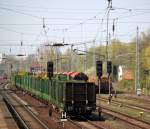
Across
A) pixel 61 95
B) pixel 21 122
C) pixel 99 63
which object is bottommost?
pixel 21 122

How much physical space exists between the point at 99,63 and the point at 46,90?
→ 8.09m

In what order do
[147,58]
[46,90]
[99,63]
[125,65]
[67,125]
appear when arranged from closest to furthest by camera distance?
[67,125] < [46,90] < [99,63] < [147,58] < [125,65]

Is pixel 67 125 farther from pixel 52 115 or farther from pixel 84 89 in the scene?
pixel 52 115

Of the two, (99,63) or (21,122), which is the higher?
(99,63)

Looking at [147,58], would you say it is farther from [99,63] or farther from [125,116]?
[125,116]

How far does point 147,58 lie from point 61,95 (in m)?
59.7

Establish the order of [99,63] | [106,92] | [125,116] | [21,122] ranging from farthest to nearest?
1. [106,92]
2. [99,63]
3. [125,116]
4. [21,122]

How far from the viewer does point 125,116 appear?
3247 centimetres

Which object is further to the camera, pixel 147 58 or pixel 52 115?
pixel 147 58

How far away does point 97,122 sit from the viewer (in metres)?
28.4

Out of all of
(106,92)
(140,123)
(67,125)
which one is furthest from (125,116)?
(106,92)

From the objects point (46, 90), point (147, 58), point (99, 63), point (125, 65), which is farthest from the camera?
point (125, 65)

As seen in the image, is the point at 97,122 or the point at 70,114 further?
the point at 70,114

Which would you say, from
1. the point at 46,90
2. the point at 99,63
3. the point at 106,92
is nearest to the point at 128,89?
the point at 106,92
